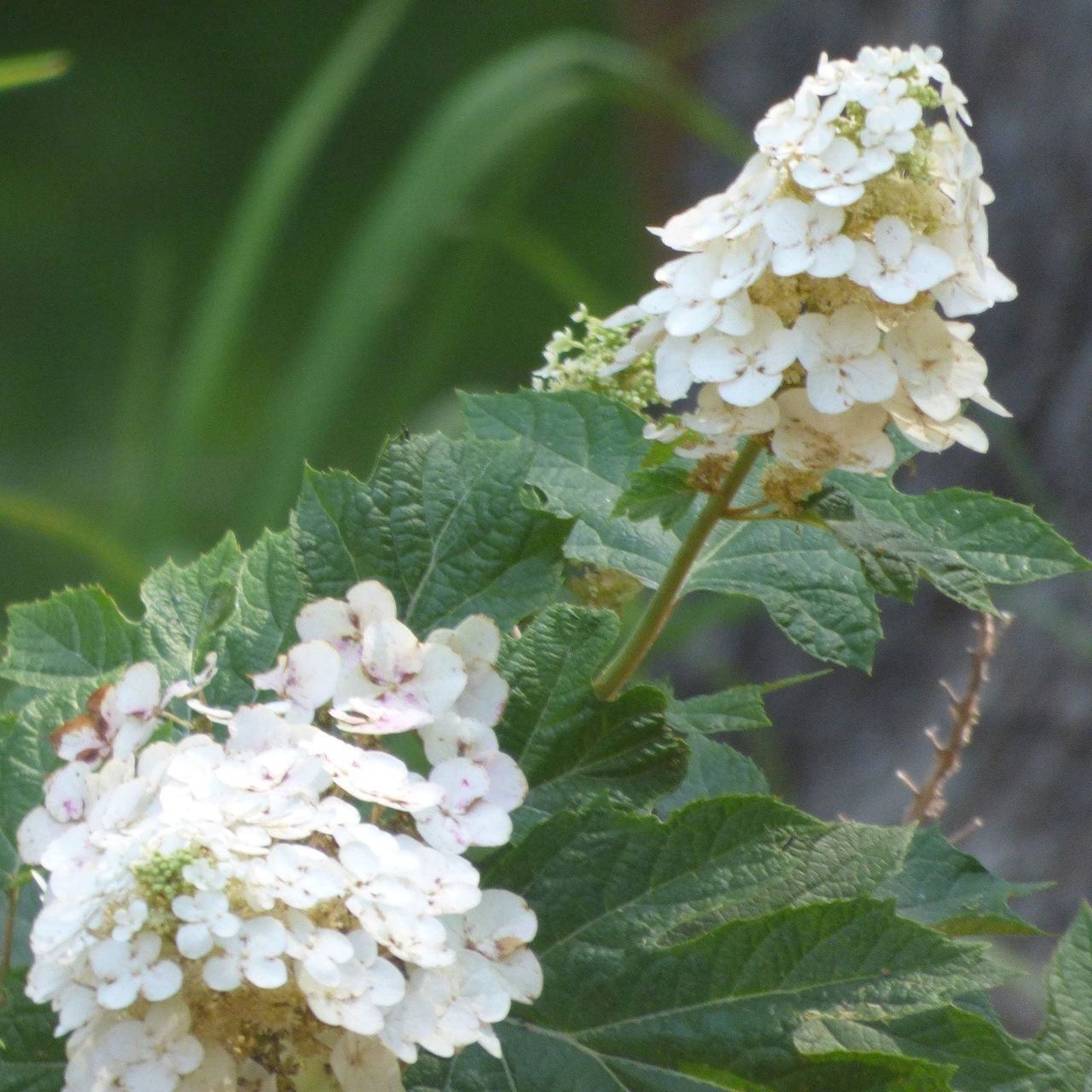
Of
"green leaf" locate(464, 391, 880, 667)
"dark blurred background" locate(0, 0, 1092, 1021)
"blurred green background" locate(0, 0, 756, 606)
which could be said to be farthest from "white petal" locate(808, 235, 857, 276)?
"blurred green background" locate(0, 0, 756, 606)

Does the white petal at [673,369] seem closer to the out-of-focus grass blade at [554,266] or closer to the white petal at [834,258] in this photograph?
the white petal at [834,258]

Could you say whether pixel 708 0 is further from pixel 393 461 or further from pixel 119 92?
pixel 393 461

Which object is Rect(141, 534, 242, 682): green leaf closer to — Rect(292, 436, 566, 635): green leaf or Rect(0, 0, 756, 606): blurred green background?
Rect(292, 436, 566, 635): green leaf

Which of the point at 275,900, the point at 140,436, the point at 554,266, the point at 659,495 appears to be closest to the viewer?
the point at 275,900

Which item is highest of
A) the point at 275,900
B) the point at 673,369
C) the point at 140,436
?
the point at 673,369

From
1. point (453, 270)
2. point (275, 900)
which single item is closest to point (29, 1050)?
point (275, 900)

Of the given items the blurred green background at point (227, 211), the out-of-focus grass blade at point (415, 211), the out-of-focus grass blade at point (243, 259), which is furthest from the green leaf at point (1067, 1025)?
the blurred green background at point (227, 211)

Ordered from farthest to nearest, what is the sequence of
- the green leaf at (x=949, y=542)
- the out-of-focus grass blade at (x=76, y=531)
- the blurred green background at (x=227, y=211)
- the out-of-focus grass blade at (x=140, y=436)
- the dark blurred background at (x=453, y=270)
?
the blurred green background at (x=227, y=211) < the out-of-focus grass blade at (x=140, y=436) < the dark blurred background at (x=453, y=270) < the out-of-focus grass blade at (x=76, y=531) < the green leaf at (x=949, y=542)

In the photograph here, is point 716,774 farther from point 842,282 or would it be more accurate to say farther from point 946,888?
point 842,282
